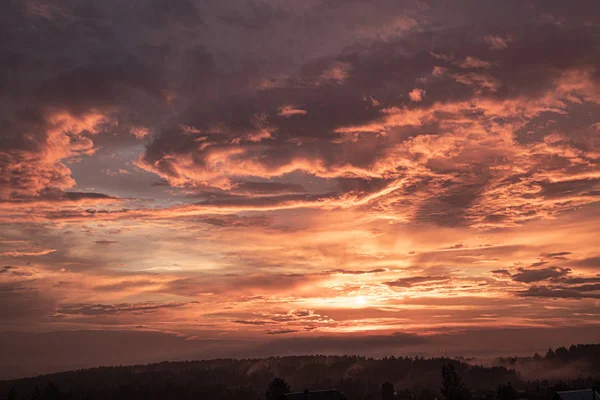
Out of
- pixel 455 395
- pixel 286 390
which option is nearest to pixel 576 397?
pixel 455 395

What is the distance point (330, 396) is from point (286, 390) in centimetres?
5285

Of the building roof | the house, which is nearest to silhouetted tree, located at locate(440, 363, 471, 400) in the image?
the building roof

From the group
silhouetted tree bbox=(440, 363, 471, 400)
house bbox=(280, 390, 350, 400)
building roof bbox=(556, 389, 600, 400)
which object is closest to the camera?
building roof bbox=(556, 389, 600, 400)

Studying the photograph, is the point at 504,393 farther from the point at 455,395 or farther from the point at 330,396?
the point at 330,396

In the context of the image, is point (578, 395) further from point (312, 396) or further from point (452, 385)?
point (312, 396)

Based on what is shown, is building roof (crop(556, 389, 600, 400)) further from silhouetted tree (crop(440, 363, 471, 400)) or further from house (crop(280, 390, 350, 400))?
house (crop(280, 390, 350, 400))

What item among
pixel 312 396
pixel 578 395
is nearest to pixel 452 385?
pixel 312 396

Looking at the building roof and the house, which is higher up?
the building roof

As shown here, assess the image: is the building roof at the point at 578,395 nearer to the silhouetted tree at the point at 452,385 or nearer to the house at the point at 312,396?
the silhouetted tree at the point at 452,385

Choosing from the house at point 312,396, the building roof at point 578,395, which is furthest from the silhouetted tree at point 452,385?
the house at point 312,396

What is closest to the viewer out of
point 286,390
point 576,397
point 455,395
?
point 576,397

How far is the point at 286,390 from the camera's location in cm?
19575

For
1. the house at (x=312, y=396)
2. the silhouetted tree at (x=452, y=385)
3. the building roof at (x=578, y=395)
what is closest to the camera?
the building roof at (x=578, y=395)

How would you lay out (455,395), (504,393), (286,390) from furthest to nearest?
(286,390) < (504,393) < (455,395)
